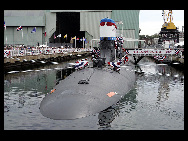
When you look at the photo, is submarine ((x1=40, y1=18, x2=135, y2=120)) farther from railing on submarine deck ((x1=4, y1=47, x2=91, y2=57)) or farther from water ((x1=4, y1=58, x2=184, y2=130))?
railing on submarine deck ((x1=4, y1=47, x2=91, y2=57))

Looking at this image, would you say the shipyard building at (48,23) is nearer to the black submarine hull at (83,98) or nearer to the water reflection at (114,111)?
the water reflection at (114,111)

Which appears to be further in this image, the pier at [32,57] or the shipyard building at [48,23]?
the shipyard building at [48,23]

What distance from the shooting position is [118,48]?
133 feet

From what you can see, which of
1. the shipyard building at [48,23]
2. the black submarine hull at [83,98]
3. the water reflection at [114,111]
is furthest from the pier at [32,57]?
the water reflection at [114,111]

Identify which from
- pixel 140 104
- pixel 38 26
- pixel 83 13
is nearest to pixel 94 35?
pixel 83 13

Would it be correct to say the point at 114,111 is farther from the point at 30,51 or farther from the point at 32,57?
the point at 30,51

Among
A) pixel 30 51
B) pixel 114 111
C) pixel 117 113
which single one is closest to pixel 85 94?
pixel 114 111

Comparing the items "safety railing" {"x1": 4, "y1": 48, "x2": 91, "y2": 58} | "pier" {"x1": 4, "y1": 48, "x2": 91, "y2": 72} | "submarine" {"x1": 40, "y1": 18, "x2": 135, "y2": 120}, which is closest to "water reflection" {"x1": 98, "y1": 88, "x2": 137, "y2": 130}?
"submarine" {"x1": 40, "y1": 18, "x2": 135, "y2": 120}

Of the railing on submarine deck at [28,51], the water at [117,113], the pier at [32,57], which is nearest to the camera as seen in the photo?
the water at [117,113]

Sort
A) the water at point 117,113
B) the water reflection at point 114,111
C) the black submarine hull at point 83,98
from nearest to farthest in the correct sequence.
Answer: the black submarine hull at point 83,98
the water at point 117,113
the water reflection at point 114,111

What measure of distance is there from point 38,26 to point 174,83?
81188 mm

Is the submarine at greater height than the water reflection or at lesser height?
greater
